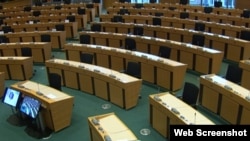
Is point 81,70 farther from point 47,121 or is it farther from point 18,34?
point 18,34

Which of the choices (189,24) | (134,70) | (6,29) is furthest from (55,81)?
(6,29)

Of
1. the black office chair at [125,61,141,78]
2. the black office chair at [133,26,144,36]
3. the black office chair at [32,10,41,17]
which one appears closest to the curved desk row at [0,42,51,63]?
the black office chair at [133,26,144,36]

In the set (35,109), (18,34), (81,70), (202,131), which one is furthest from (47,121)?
(18,34)

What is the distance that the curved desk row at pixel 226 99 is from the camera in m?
5.49

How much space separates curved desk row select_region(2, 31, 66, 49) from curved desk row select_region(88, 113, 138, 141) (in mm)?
6478

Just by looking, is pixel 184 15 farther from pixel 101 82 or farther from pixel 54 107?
pixel 54 107

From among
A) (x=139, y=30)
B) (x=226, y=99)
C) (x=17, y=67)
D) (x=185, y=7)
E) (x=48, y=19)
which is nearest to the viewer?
(x=226, y=99)

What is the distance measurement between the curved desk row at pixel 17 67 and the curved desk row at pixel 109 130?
4407 millimetres

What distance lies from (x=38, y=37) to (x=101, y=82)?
517 centimetres

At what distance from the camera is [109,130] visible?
15.7 feet

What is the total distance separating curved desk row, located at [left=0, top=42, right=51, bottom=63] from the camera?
986cm

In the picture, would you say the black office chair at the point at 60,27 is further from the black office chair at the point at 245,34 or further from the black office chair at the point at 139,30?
the black office chair at the point at 245,34

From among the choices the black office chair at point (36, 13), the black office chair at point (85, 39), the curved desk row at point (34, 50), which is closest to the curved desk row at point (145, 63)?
the black office chair at point (85, 39)

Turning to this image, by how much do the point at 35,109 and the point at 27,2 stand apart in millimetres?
15394
